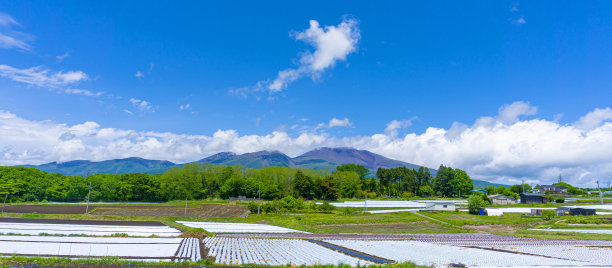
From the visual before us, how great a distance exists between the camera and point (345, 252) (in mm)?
21594

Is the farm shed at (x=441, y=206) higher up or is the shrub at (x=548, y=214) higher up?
the shrub at (x=548, y=214)

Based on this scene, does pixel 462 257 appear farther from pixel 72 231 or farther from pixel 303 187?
pixel 303 187

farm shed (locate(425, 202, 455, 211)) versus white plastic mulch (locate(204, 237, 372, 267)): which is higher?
white plastic mulch (locate(204, 237, 372, 267))

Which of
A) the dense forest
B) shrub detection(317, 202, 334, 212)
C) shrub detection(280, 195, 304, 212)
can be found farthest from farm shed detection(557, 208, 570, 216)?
the dense forest

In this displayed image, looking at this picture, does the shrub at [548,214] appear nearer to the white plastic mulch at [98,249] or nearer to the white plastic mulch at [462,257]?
the white plastic mulch at [462,257]

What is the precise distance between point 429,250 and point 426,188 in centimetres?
11783

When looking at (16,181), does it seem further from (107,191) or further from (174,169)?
(174,169)

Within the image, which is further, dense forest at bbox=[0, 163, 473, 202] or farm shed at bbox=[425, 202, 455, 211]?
dense forest at bbox=[0, 163, 473, 202]

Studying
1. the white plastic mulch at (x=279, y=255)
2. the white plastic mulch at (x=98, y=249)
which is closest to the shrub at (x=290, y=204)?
the white plastic mulch at (x=279, y=255)

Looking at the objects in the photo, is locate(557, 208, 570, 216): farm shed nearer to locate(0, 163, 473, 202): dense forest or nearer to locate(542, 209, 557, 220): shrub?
locate(542, 209, 557, 220): shrub

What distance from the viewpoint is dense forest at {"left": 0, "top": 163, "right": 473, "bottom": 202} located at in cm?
8338

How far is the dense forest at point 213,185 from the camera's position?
274 ft

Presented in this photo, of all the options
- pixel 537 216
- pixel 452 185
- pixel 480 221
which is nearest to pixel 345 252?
pixel 480 221

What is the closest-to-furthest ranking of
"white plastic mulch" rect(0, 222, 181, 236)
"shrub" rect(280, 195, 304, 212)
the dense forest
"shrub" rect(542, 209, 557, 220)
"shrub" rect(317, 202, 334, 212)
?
1. "white plastic mulch" rect(0, 222, 181, 236)
2. "shrub" rect(542, 209, 557, 220)
3. "shrub" rect(280, 195, 304, 212)
4. "shrub" rect(317, 202, 334, 212)
5. the dense forest
